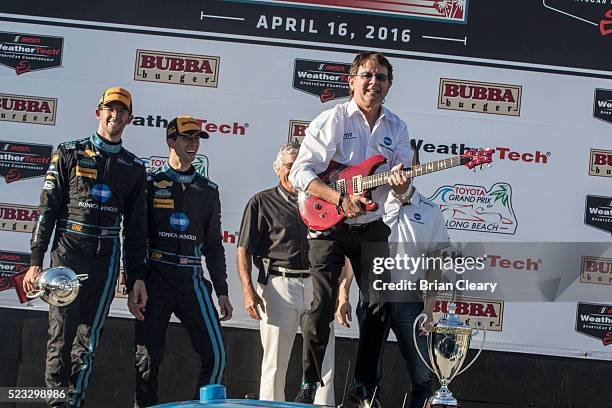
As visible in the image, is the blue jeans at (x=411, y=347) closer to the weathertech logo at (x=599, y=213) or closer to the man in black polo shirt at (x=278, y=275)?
the man in black polo shirt at (x=278, y=275)

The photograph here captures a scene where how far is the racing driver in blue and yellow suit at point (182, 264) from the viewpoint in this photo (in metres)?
5.72

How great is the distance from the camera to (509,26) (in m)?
6.57

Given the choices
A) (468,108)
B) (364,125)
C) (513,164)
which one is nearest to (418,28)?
(468,108)

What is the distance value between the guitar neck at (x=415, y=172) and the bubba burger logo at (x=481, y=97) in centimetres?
240

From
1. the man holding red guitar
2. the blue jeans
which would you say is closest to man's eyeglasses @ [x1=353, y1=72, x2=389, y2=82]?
the man holding red guitar

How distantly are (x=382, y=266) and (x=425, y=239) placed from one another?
114 cm

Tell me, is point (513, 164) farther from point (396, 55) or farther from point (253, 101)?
point (253, 101)

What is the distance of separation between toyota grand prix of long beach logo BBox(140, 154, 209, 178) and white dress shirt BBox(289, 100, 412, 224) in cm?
215

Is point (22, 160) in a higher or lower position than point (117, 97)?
lower

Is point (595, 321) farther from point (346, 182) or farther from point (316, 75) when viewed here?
point (346, 182)

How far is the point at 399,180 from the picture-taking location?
13.6 feet

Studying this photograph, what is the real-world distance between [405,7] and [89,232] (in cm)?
272

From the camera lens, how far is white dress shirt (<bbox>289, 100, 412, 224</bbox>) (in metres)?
4.50

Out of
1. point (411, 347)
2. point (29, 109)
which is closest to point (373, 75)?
point (411, 347)
